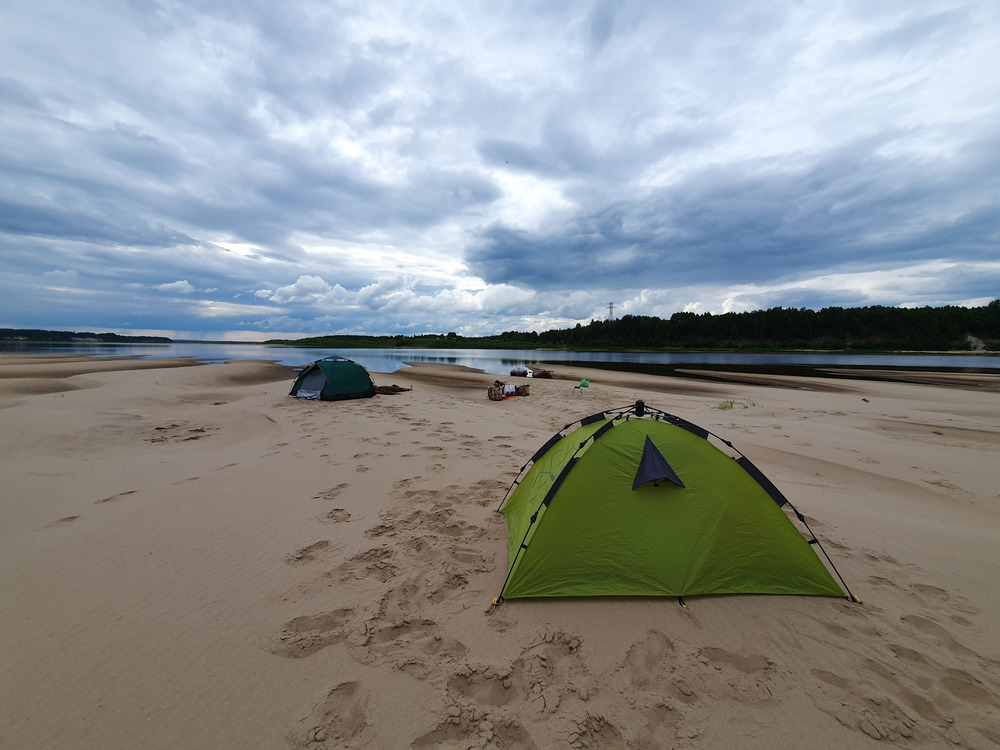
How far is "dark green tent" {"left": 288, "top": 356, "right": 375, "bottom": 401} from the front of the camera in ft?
57.8

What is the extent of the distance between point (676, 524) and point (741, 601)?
40.6 inches

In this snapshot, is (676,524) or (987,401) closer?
(676,524)

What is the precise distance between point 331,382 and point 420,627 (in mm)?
15826

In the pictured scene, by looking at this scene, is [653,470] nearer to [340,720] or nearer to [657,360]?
[340,720]

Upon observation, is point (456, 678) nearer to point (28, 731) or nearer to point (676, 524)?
point (676, 524)

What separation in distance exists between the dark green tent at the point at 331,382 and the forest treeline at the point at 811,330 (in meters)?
99.7

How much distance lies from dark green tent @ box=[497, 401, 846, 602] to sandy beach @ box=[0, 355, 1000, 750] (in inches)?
8.9

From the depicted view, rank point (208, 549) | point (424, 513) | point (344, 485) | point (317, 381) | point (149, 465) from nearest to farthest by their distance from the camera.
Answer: point (208, 549)
point (424, 513)
point (344, 485)
point (149, 465)
point (317, 381)

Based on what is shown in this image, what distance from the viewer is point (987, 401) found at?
1889 centimetres

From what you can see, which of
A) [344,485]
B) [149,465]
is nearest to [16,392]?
[149,465]

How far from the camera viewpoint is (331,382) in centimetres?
1762

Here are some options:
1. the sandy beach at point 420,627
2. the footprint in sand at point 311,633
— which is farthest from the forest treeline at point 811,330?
the footprint in sand at point 311,633

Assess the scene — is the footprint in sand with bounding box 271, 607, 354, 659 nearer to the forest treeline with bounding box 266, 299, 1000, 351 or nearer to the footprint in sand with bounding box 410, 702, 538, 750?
the footprint in sand with bounding box 410, 702, 538, 750

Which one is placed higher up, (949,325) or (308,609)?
(949,325)
